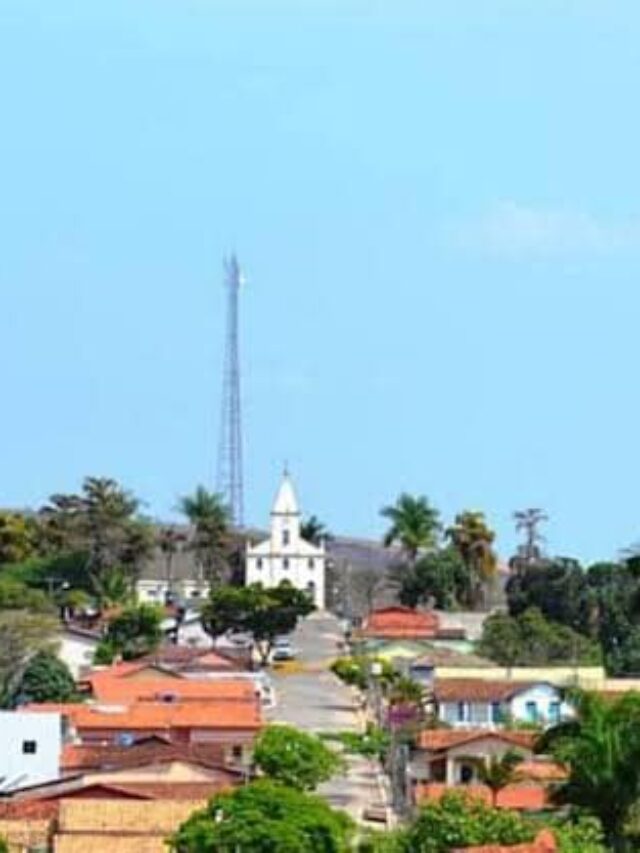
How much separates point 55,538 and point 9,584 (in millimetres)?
14775

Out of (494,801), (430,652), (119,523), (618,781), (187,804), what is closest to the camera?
(618,781)

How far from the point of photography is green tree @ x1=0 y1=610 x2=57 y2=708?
220 ft

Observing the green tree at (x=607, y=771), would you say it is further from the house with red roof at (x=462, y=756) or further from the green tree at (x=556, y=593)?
the green tree at (x=556, y=593)

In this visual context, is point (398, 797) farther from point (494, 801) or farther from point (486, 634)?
point (486, 634)

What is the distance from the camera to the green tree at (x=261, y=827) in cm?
3578

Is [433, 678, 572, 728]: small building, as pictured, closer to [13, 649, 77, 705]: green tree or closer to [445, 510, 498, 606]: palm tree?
[13, 649, 77, 705]: green tree

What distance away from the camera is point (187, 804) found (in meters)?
42.3

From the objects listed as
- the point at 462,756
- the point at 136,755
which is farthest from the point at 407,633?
the point at 136,755

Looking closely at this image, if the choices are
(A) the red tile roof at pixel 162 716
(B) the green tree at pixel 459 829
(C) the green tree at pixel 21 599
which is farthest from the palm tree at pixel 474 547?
(B) the green tree at pixel 459 829

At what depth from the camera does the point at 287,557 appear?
109 metres

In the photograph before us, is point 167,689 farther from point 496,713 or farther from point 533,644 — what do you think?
point 533,644

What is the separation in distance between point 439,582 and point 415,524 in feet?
13.7

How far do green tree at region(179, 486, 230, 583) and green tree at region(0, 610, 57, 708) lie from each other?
30.9 meters

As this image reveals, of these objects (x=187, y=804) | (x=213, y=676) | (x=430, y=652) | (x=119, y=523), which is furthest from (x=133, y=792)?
(x=119, y=523)
